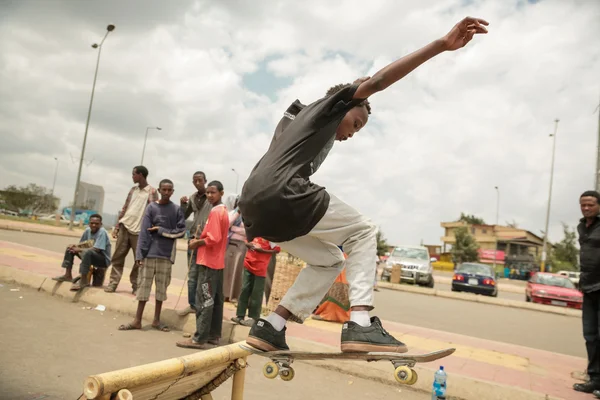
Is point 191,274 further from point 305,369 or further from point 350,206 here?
point 350,206

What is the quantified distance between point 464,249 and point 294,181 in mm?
53342

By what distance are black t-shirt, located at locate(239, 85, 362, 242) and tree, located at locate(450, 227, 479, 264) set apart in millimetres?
52589

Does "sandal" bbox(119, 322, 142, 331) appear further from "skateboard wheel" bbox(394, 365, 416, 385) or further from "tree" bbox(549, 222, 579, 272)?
"tree" bbox(549, 222, 579, 272)

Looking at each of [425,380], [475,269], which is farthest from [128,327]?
[475,269]

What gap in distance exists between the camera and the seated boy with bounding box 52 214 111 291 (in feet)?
24.9

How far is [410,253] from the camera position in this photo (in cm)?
1988

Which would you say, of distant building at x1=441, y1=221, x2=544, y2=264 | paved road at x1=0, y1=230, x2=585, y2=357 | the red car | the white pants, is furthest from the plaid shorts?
distant building at x1=441, y1=221, x2=544, y2=264

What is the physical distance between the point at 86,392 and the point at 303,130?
5.36ft

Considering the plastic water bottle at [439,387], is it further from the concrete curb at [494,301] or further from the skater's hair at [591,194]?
the concrete curb at [494,301]

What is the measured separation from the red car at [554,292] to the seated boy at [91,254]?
48.5 ft

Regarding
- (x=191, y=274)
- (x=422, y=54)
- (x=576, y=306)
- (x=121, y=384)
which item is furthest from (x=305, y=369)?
(x=576, y=306)

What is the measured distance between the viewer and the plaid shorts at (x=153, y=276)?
6.08m

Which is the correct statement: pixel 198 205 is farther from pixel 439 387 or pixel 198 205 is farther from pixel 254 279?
pixel 439 387

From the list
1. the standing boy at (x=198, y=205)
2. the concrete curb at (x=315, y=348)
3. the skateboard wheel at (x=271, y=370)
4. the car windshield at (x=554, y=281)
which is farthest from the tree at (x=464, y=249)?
the skateboard wheel at (x=271, y=370)
